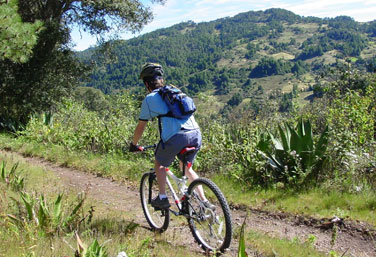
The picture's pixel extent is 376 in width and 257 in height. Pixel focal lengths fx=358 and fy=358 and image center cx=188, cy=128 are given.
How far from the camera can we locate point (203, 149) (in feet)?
23.9

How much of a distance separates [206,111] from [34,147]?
4.76 meters

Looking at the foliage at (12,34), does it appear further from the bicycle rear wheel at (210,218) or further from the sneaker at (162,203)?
the bicycle rear wheel at (210,218)

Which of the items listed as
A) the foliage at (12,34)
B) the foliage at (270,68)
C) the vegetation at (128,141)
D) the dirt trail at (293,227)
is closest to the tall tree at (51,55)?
the vegetation at (128,141)

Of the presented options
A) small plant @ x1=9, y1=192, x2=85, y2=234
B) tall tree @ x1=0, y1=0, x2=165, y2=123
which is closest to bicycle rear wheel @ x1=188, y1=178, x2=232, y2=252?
small plant @ x1=9, y1=192, x2=85, y2=234

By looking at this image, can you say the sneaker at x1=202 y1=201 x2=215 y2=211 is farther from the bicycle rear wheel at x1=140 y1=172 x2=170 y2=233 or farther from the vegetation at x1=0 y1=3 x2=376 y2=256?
the bicycle rear wheel at x1=140 y1=172 x2=170 y2=233

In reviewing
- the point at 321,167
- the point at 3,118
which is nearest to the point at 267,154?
the point at 321,167

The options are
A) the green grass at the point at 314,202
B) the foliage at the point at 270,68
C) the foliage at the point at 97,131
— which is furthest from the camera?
the foliage at the point at 270,68

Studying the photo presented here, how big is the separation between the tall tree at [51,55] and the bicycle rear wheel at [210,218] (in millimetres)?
11924

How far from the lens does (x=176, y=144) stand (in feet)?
11.5

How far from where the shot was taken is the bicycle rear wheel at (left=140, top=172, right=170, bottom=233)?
4.23m

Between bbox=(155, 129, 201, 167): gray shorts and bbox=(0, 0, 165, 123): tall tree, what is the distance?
11.6 meters

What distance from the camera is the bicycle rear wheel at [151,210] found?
13.9ft

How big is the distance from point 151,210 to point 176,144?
4.81ft

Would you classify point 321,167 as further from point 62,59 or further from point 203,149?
point 62,59
